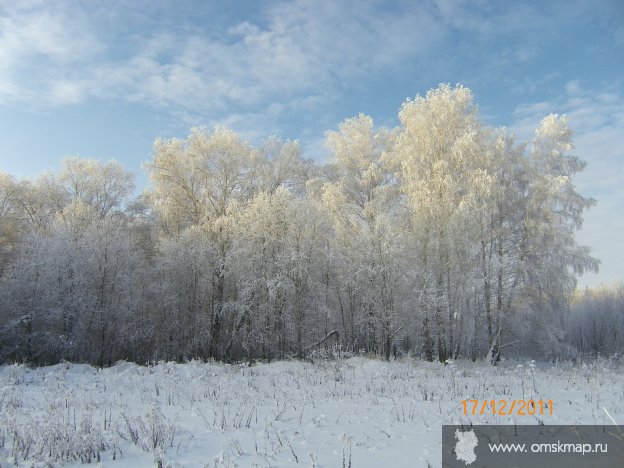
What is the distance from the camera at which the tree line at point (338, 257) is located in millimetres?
22062

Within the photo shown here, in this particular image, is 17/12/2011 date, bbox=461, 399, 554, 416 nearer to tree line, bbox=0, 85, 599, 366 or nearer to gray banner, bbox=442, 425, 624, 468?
gray banner, bbox=442, 425, 624, 468

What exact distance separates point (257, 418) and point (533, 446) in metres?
4.35

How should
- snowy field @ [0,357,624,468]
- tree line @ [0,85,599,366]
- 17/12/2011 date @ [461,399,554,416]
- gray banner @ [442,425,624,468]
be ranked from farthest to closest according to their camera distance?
tree line @ [0,85,599,366] < 17/12/2011 date @ [461,399,554,416] < snowy field @ [0,357,624,468] < gray banner @ [442,425,624,468]

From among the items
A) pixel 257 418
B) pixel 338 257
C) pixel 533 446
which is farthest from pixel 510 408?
pixel 338 257

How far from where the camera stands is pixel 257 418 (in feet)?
25.6

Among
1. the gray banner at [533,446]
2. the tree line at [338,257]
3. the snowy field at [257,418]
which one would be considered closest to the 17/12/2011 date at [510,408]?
the snowy field at [257,418]

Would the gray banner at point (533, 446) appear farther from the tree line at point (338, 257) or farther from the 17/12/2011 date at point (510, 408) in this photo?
the tree line at point (338, 257)

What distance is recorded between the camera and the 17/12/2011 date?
776 cm

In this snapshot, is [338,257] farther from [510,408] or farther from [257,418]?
[257,418]

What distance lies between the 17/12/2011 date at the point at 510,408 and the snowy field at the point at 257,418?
26 centimetres

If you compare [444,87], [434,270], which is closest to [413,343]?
[434,270]

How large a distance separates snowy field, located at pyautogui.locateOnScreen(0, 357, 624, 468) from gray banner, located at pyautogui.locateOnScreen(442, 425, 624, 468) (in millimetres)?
285

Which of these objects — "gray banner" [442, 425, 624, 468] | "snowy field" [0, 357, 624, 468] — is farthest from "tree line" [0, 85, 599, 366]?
"gray banner" [442, 425, 624, 468]

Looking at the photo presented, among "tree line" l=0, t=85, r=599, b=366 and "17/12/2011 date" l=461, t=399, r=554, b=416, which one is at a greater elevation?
"tree line" l=0, t=85, r=599, b=366
